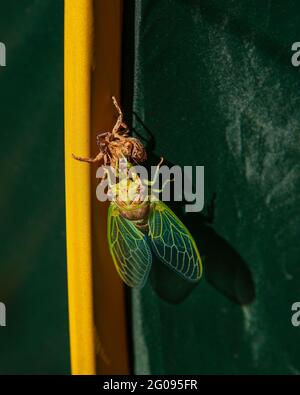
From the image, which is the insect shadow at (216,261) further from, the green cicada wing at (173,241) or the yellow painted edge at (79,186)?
the yellow painted edge at (79,186)

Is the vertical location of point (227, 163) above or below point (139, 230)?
above

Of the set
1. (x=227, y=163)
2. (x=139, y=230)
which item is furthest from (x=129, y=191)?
(x=227, y=163)

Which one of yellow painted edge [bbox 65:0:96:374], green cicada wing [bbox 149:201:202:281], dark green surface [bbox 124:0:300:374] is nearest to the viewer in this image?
yellow painted edge [bbox 65:0:96:374]

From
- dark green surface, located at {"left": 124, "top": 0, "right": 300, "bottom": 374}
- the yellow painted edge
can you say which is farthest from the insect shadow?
the yellow painted edge

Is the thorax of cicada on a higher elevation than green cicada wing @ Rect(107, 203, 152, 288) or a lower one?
higher

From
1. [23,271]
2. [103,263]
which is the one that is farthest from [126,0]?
[23,271]

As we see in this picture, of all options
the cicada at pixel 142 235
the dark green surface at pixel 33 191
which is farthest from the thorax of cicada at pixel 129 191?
the dark green surface at pixel 33 191

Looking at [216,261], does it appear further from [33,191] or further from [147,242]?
[33,191]

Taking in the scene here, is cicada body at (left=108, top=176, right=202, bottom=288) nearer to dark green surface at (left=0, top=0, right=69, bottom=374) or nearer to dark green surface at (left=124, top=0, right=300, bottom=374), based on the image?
dark green surface at (left=124, top=0, right=300, bottom=374)
